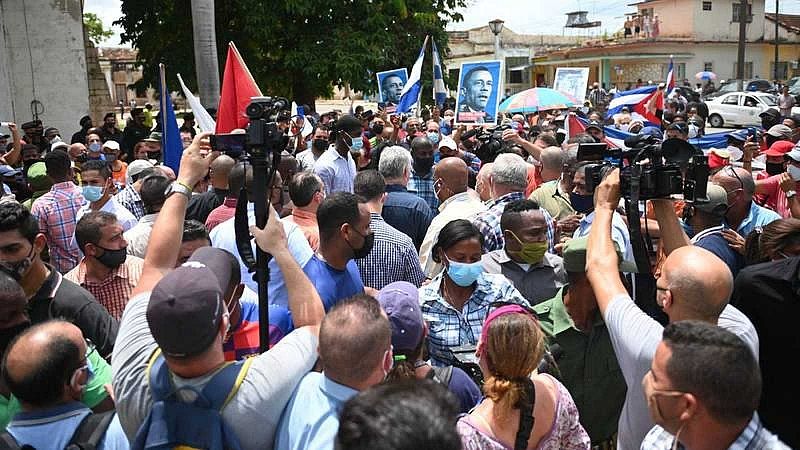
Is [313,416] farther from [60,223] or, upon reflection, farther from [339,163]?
[339,163]

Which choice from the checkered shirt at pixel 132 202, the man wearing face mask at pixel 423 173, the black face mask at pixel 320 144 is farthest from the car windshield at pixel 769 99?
the checkered shirt at pixel 132 202

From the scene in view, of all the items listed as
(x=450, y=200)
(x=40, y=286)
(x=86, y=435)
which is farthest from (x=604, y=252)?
(x=450, y=200)

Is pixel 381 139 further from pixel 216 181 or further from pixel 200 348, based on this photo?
pixel 200 348

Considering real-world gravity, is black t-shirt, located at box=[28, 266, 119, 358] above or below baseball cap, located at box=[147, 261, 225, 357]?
below

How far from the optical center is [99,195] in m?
5.93

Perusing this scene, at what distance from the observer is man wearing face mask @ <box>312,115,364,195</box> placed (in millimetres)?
7691

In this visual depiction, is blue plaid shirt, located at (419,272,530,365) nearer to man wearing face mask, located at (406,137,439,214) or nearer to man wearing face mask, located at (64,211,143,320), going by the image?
man wearing face mask, located at (64,211,143,320)

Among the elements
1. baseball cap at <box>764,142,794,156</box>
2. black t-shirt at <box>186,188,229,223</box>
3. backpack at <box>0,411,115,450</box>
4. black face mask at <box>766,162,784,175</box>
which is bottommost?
backpack at <box>0,411,115,450</box>

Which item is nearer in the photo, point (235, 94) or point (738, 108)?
point (235, 94)

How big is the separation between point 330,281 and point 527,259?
125cm

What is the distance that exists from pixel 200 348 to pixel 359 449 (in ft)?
2.70

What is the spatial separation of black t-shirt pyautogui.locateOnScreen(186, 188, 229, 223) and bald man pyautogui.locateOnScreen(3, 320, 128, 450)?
3462 millimetres

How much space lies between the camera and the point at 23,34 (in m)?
16.5

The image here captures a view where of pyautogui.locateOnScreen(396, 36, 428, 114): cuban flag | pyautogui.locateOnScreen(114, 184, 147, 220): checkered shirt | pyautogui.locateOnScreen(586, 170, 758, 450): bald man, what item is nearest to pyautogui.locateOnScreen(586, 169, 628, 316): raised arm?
pyautogui.locateOnScreen(586, 170, 758, 450): bald man
